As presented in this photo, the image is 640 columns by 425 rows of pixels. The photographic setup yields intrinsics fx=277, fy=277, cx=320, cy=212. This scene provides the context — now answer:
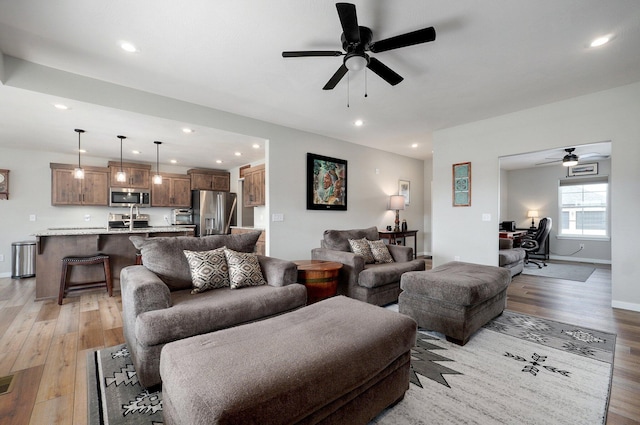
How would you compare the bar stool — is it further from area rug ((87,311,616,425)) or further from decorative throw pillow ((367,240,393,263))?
decorative throw pillow ((367,240,393,263))

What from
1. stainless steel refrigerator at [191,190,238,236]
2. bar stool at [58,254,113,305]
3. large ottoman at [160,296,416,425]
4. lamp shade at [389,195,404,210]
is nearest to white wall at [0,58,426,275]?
lamp shade at [389,195,404,210]

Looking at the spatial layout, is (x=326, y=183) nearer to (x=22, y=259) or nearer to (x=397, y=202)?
(x=397, y=202)

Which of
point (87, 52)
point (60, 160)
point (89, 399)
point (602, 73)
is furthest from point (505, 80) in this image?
point (60, 160)

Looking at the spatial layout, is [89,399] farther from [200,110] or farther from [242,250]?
[200,110]

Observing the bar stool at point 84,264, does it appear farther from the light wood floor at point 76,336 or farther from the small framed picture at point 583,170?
the small framed picture at point 583,170

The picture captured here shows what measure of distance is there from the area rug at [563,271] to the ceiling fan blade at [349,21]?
5.55 metres

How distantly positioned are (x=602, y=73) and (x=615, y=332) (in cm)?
270

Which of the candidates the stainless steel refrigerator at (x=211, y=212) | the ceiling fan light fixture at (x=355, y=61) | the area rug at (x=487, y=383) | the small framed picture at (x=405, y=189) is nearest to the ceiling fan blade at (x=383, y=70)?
the ceiling fan light fixture at (x=355, y=61)

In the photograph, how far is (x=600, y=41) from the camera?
2.44m

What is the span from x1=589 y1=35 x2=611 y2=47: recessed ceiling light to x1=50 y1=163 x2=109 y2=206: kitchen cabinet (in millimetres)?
8052

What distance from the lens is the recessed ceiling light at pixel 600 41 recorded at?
2.38 meters

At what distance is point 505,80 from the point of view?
10.4 ft

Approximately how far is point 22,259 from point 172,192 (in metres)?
2.89

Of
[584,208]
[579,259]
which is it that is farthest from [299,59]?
[579,259]
